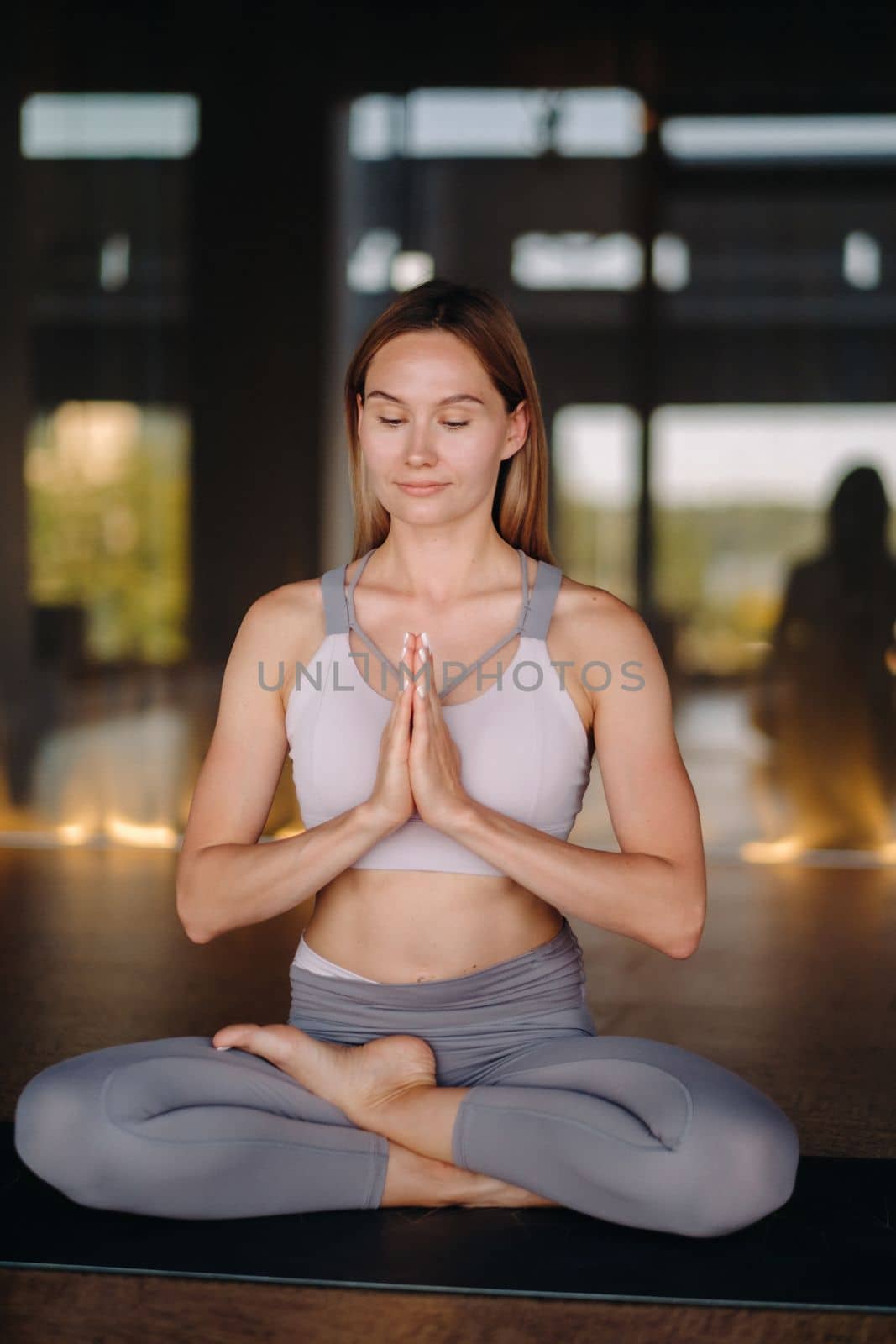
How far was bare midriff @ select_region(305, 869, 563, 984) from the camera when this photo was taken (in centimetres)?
178

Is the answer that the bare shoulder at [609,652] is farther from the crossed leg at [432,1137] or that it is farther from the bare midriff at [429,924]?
the crossed leg at [432,1137]

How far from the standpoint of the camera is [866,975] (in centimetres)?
316

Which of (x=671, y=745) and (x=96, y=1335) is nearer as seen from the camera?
(x=96, y=1335)

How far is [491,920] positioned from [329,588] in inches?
17.5

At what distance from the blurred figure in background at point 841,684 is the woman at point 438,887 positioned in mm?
3073

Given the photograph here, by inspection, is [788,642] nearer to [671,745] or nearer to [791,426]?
[791,426]

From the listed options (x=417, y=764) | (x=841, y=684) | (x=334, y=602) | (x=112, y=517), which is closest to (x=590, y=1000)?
(x=334, y=602)

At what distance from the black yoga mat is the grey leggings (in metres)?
0.03

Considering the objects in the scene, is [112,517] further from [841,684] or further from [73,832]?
[841,684]

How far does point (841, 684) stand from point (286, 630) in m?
3.31

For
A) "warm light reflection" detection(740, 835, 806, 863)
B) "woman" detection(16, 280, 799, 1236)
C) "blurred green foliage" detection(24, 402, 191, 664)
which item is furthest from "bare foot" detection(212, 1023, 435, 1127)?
"blurred green foliage" detection(24, 402, 191, 664)

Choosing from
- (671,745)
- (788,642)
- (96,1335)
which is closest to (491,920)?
(671,745)

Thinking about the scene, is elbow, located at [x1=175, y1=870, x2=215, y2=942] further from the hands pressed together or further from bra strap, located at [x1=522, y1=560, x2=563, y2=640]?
bra strap, located at [x1=522, y1=560, x2=563, y2=640]

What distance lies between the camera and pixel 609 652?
71.6 inches
